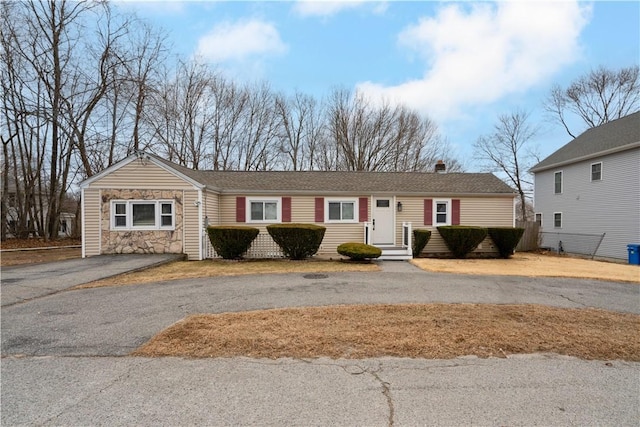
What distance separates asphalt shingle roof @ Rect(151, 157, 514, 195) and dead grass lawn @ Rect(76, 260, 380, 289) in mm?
3371

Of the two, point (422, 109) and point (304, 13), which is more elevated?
point (422, 109)

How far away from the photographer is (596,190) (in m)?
17.1

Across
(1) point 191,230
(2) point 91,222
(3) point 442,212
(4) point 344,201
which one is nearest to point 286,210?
(4) point 344,201

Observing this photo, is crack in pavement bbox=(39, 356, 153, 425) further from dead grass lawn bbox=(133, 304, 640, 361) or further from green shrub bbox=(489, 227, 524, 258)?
green shrub bbox=(489, 227, 524, 258)

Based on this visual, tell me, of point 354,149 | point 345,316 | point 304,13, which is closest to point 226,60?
point 354,149

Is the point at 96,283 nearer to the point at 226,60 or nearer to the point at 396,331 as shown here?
the point at 396,331

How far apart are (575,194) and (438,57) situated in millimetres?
11638

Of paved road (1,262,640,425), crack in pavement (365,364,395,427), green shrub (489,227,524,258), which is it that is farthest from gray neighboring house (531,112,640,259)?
crack in pavement (365,364,395,427)

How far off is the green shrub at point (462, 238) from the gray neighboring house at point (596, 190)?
787 centimetres

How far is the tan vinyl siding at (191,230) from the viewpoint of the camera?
482 inches

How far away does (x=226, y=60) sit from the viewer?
76.0 feet

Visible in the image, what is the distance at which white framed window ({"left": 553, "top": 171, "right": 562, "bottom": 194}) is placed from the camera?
65.0 ft

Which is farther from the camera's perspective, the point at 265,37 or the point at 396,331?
the point at 265,37

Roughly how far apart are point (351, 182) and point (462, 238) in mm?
5336
